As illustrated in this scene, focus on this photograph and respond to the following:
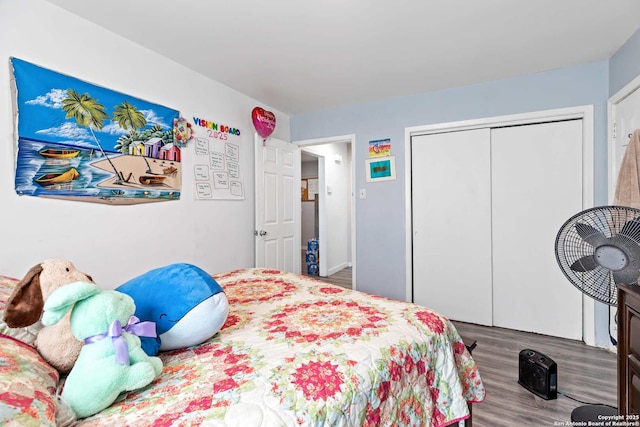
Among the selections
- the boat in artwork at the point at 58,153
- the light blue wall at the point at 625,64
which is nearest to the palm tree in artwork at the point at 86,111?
the boat in artwork at the point at 58,153

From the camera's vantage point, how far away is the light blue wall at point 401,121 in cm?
252

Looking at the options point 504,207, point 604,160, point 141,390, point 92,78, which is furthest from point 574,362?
point 92,78

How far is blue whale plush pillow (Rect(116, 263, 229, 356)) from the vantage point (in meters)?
0.98

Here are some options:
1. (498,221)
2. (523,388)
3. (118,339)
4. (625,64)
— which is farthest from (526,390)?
(625,64)

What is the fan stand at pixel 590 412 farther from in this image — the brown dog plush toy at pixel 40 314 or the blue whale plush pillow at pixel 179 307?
the brown dog plush toy at pixel 40 314

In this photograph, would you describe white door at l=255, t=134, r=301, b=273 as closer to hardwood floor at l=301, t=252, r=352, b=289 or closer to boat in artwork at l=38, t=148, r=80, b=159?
hardwood floor at l=301, t=252, r=352, b=289

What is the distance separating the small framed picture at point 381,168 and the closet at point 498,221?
0.23 meters

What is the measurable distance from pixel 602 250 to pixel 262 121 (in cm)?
275

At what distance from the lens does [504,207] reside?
9.53 ft

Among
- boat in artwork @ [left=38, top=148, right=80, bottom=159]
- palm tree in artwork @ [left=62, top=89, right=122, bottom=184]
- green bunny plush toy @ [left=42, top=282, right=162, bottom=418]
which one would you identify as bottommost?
green bunny plush toy @ [left=42, top=282, right=162, bottom=418]

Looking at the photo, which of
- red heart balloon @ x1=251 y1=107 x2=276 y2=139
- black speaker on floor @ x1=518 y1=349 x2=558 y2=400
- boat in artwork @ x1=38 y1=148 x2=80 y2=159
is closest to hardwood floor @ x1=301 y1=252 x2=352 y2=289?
red heart balloon @ x1=251 y1=107 x2=276 y2=139

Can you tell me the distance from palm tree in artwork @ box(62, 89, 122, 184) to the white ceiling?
0.51 m

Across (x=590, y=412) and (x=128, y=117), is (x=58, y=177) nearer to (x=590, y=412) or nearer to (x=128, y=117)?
(x=128, y=117)

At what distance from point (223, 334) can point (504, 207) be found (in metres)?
2.82
